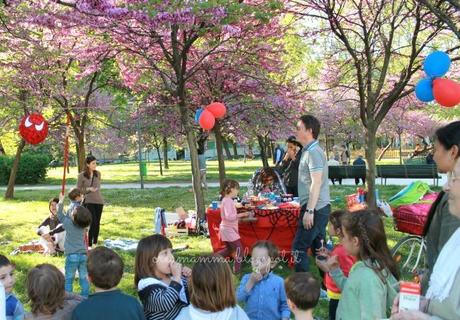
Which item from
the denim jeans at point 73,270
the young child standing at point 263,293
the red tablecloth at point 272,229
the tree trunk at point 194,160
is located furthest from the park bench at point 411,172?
the young child standing at point 263,293

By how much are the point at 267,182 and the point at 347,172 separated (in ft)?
33.0

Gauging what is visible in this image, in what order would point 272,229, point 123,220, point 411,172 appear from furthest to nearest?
point 411,172
point 123,220
point 272,229

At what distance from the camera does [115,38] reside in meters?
9.69

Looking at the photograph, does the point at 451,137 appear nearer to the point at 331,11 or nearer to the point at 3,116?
the point at 331,11

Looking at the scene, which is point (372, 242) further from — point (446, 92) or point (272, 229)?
point (446, 92)

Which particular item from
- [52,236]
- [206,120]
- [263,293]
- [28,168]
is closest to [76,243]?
[52,236]

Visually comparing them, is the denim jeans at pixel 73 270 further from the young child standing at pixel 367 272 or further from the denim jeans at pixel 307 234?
the young child standing at pixel 367 272

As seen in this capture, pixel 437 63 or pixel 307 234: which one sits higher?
pixel 437 63

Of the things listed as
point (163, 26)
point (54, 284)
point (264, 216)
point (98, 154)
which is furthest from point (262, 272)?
point (98, 154)

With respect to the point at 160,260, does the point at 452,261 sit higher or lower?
higher

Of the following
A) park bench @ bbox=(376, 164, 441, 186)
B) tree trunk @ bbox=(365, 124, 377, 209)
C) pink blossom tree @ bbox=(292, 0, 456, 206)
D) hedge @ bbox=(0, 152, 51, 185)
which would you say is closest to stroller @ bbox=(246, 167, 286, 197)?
pink blossom tree @ bbox=(292, 0, 456, 206)

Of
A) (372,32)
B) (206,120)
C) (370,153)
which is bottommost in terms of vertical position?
(370,153)

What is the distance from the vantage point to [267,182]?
884 centimetres

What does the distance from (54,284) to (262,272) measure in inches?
55.5
